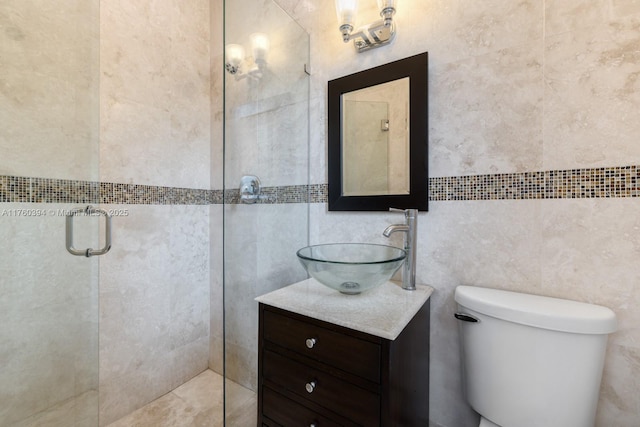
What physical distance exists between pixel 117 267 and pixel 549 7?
227cm

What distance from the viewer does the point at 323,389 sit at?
33.9 inches

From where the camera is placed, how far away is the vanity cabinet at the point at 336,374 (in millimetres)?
770

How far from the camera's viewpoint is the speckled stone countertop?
0.80m

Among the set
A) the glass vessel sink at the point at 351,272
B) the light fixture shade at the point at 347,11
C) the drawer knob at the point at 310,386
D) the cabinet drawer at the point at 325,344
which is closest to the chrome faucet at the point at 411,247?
the glass vessel sink at the point at 351,272

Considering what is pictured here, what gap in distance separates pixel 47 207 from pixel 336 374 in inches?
51.9

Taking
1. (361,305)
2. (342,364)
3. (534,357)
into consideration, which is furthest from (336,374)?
(534,357)

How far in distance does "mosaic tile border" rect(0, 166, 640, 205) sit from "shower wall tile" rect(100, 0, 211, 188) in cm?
23

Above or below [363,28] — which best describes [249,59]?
below

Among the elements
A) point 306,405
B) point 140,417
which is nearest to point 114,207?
point 140,417

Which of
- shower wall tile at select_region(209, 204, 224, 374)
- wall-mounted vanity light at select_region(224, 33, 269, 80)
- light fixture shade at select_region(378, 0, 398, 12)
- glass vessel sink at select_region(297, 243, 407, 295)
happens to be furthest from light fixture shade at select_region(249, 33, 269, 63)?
shower wall tile at select_region(209, 204, 224, 374)

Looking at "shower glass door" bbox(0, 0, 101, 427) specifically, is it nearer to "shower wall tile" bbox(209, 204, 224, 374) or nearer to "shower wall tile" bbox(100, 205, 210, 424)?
"shower wall tile" bbox(100, 205, 210, 424)

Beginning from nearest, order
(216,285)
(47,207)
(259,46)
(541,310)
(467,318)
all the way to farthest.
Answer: (541,310) < (467,318) < (47,207) < (259,46) < (216,285)

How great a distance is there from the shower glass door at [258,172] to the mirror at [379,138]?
0.68ft

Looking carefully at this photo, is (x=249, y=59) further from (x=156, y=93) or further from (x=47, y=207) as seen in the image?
(x=47, y=207)
